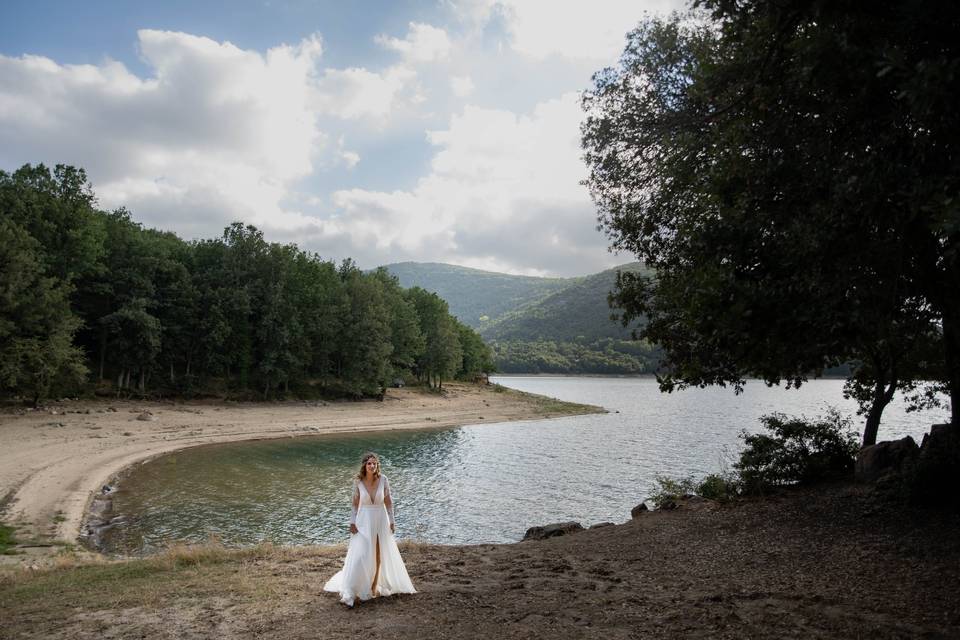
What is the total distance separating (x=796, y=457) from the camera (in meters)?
15.5

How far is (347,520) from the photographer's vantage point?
818 inches

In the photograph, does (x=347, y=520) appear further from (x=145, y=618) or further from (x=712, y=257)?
(x=712, y=257)

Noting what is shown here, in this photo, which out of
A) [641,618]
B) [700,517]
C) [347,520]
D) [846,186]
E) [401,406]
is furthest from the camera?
[401,406]

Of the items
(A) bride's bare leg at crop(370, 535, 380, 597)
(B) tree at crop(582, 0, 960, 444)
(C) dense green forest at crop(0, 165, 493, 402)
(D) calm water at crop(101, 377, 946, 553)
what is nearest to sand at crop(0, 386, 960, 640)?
(A) bride's bare leg at crop(370, 535, 380, 597)

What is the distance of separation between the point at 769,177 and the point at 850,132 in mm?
1014

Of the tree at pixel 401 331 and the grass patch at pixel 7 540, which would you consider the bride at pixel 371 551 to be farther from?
the tree at pixel 401 331

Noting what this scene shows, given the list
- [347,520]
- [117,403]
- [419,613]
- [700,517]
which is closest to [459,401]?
[117,403]

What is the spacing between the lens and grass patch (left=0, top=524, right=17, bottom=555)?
565 inches

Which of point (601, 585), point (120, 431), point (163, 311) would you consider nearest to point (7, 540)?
point (601, 585)

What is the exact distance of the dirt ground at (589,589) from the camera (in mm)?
6785

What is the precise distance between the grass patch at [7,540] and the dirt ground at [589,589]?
4707 mm

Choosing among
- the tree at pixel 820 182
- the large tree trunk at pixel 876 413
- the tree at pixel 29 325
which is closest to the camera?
the tree at pixel 820 182

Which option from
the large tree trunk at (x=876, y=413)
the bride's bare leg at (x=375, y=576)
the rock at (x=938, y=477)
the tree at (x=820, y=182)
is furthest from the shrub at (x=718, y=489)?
the bride's bare leg at (x=375, y=576)

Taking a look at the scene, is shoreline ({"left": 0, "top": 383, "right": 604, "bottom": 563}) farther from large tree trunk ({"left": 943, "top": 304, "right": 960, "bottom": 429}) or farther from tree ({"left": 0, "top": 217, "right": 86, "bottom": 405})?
large tree trunk ({"left": 943, "top": 304, "right": 960, "bottom": 429})
